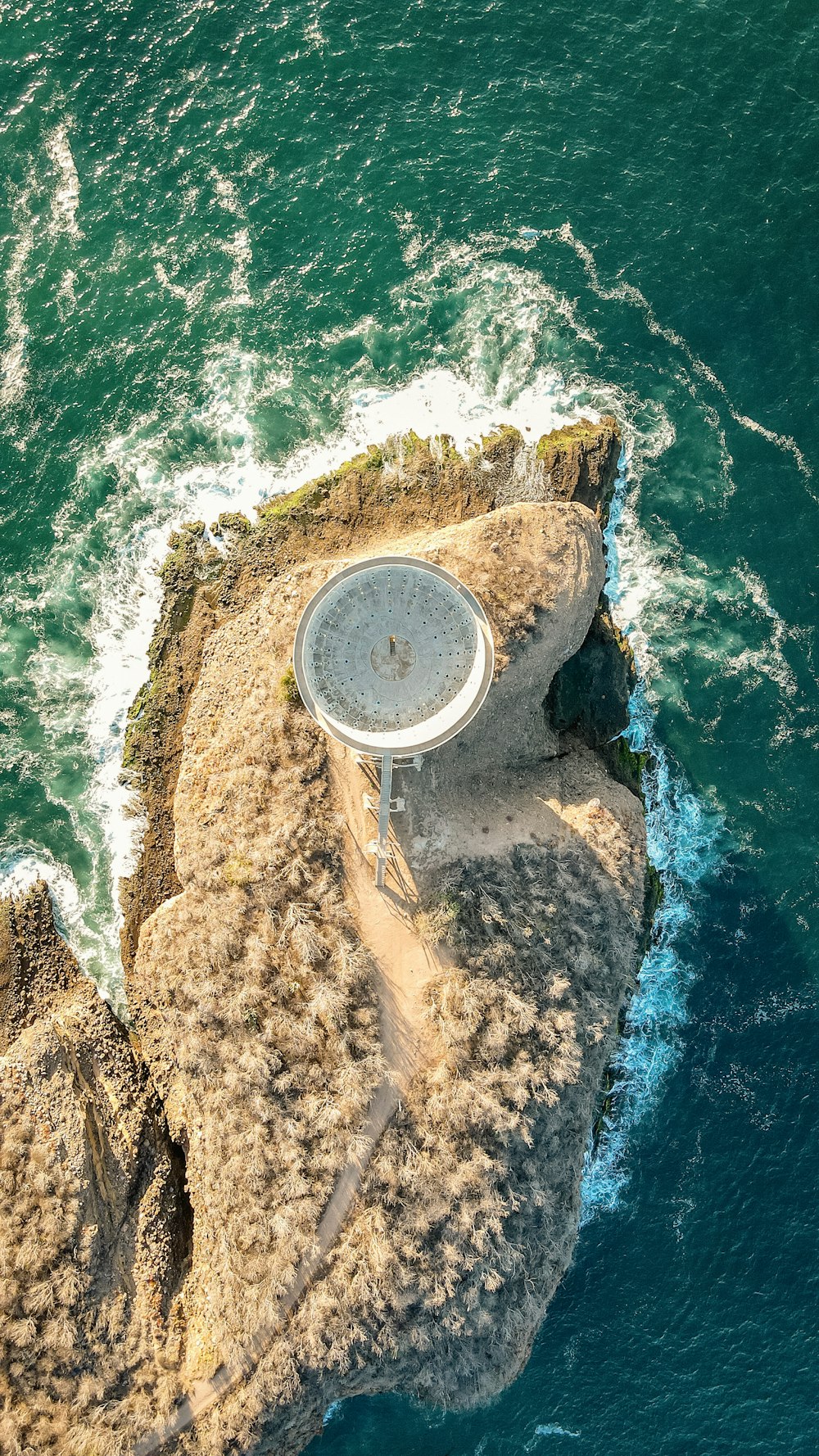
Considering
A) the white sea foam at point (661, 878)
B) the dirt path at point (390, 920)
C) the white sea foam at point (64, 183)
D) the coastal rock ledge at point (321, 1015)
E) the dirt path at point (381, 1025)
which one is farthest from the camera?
the white sea foam at point (64, 183)

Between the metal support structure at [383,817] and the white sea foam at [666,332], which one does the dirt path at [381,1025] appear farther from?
the white sea foam at [666,332]

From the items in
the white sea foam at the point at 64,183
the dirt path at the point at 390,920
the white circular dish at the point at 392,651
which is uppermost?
the white sea foam at the point at 64,183

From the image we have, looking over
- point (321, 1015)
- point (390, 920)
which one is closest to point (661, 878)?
point (390, 920)

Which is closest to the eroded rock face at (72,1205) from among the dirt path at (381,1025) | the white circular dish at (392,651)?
the dirt path at (381,1025)

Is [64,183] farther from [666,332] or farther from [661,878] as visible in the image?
[661,878]

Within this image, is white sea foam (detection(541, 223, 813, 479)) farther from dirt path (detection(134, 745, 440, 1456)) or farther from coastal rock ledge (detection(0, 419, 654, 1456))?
dirt path (detection(134, 745, 440, 1456))

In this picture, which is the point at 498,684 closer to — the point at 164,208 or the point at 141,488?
the point at 141,488
